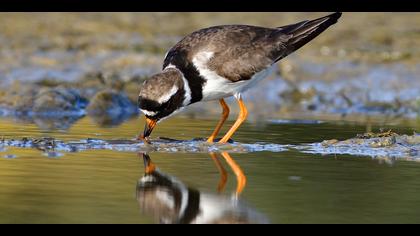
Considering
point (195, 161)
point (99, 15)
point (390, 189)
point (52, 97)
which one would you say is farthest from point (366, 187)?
point (99, 15)

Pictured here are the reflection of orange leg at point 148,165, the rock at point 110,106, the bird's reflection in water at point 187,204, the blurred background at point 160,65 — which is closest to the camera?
the bird's reflection in water at point 187,204

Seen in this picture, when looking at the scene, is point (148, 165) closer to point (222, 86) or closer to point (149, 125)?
point (149, 125)

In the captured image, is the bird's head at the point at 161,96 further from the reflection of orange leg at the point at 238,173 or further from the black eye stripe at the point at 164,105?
the reflection of orange leg at the point at 238,173

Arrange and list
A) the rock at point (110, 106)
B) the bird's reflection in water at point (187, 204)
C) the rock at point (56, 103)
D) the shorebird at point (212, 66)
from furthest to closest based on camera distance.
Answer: the rock at point (110, 106) → the rock at point (56, 103) → the shorebird at point (212, 66) → the bird's reflection in water at point (187, 204)

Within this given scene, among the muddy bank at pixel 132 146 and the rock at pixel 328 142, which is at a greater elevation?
the muddy bank at pixel 132 146

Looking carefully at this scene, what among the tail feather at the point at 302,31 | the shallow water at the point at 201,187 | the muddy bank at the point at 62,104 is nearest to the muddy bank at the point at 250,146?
the shallow water at the point at 201,187

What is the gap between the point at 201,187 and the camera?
7461 mm

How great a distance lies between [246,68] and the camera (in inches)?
416

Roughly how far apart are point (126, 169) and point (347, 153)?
2751 mm

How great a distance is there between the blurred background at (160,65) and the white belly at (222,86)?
296 cm

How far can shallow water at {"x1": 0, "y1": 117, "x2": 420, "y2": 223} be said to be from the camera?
6379mm

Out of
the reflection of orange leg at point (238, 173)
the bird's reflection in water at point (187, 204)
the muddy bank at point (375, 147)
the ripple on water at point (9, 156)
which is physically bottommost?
the muddy bank at point (375, 147)

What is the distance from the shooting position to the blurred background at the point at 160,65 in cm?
1484

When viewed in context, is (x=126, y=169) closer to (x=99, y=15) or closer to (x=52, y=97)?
(x=52, y=97)
